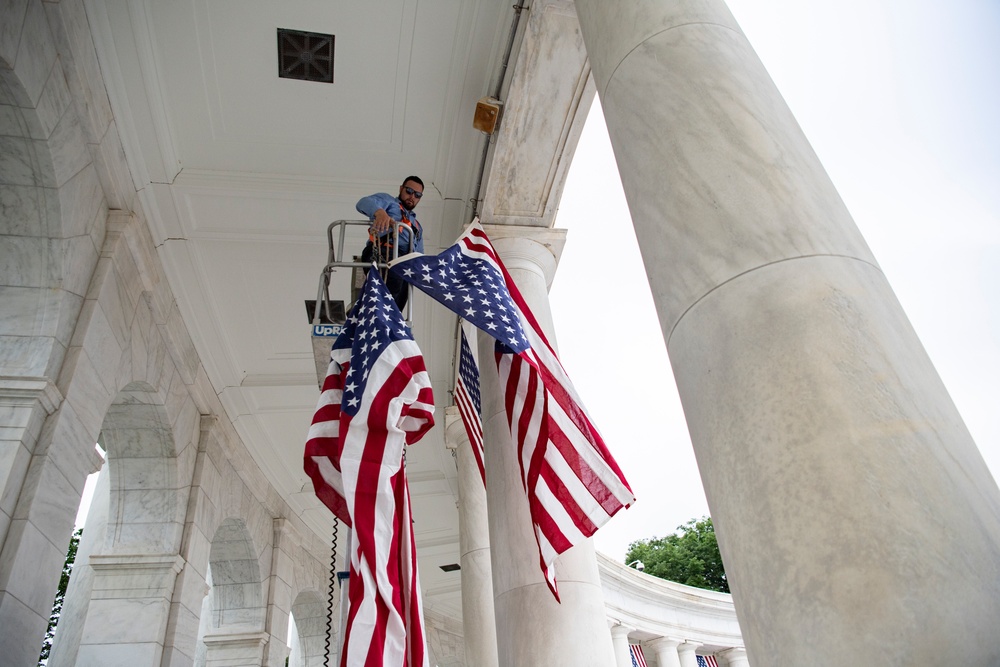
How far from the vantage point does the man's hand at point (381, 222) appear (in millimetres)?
7648

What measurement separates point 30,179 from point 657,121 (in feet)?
30.0

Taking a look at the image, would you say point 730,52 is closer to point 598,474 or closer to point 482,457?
point 598,474

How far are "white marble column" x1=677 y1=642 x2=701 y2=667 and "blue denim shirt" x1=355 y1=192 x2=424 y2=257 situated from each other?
34449mm

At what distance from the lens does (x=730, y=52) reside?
4.50 meters

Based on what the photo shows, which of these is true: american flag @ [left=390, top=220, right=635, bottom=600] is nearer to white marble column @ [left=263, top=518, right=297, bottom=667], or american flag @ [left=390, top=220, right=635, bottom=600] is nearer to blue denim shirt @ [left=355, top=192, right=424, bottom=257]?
blue denim shirt @ [left=355, top=192, right=424, bottom=257]

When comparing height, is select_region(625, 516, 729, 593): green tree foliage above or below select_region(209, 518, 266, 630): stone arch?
above

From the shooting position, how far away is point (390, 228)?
25.6 ft

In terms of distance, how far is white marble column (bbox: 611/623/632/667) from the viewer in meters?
30.1

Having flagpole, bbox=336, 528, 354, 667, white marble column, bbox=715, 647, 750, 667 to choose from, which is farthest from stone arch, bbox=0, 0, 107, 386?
white marble column, bbox=715, 647, 750, 667

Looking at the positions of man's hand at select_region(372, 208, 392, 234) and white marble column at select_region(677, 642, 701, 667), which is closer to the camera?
man's hand at select_region(372, 208, 392, 234)

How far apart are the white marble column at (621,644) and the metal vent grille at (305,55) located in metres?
26.6

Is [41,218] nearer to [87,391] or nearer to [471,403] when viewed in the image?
[87,391]

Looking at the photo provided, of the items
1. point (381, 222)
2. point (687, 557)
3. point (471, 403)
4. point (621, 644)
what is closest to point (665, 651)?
point (621, 644)

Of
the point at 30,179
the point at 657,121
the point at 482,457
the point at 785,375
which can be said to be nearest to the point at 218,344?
the point at 30,179
